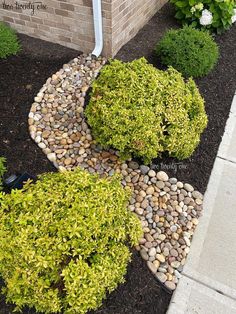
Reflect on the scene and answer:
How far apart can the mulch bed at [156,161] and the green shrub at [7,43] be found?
7cm

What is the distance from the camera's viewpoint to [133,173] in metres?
2.78

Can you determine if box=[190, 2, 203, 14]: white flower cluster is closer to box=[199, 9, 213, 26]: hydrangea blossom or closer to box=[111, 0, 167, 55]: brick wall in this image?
box=[199, 9, 213, 26]: hydrangea blossom

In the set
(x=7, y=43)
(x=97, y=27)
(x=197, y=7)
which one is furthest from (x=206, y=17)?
(x=7, y=43)

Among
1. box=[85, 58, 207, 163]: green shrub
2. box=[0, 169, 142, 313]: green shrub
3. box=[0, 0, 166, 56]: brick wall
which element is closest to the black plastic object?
box=[0, 169, 142, 313]: green shrub

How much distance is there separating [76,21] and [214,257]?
2721 millimetres

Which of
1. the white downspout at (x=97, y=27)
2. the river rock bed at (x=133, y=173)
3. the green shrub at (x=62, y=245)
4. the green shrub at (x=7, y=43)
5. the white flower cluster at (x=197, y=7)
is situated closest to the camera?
the green shrub at (x=62, y=245)

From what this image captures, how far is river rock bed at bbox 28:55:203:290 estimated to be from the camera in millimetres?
2406

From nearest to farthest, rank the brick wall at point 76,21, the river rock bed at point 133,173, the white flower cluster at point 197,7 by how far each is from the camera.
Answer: the river rock bed at point 133,173, the brick wall at point 76,21, the white flower cluster at point 197,7

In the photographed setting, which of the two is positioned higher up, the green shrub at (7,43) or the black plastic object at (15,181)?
the green shrub at (7,43)

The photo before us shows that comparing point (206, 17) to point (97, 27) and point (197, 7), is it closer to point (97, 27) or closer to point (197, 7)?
point (197, 7)

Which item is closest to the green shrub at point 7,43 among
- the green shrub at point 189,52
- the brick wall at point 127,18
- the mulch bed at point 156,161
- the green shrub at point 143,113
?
the mulch bed at point 156,161

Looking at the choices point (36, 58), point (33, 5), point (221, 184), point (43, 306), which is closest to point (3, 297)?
point (43, 306)

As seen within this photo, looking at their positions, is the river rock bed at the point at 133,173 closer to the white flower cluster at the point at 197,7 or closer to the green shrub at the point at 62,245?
the green shrub at the point at 62,245

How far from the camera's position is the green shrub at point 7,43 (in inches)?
141
